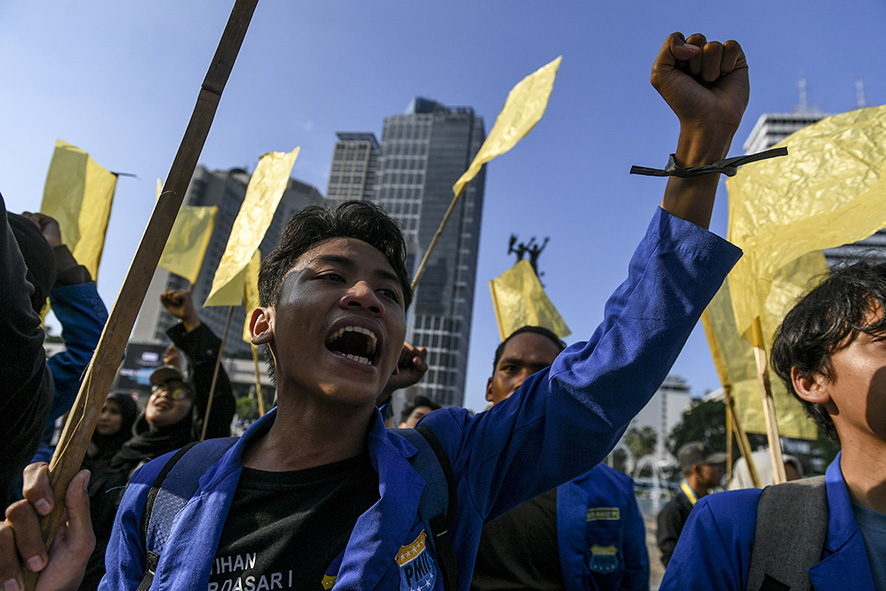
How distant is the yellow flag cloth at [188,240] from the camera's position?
4551 millimetres

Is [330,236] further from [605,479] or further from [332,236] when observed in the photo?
[605,479]

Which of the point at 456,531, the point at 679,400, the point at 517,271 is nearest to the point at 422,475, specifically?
the point at 456,531

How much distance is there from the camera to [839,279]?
1.69 m

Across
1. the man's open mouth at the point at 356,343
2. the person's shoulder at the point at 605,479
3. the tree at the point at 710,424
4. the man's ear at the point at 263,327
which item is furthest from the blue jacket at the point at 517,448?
the tree at the point at 710,424

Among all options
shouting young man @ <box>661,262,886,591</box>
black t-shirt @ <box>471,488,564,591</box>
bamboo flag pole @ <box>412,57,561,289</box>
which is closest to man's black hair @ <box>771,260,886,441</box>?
shouting young man @ <box>661,262,886,591</box>

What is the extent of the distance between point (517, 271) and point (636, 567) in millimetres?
2669

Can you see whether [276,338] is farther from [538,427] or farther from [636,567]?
[636,567]

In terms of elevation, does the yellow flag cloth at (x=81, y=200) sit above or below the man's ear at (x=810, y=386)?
above

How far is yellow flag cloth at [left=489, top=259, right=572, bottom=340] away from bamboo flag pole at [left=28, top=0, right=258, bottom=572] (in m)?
3.50

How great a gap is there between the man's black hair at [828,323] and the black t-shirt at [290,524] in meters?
1.25

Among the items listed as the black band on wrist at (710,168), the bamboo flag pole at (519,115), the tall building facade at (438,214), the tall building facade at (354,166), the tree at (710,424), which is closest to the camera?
the black band on wrist at (710,168)

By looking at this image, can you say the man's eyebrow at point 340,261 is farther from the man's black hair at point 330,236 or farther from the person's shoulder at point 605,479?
the person's shoulder at point 605,479

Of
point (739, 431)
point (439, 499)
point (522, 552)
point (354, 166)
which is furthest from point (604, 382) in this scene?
point (354, 166)

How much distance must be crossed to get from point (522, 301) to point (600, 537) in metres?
2.44
